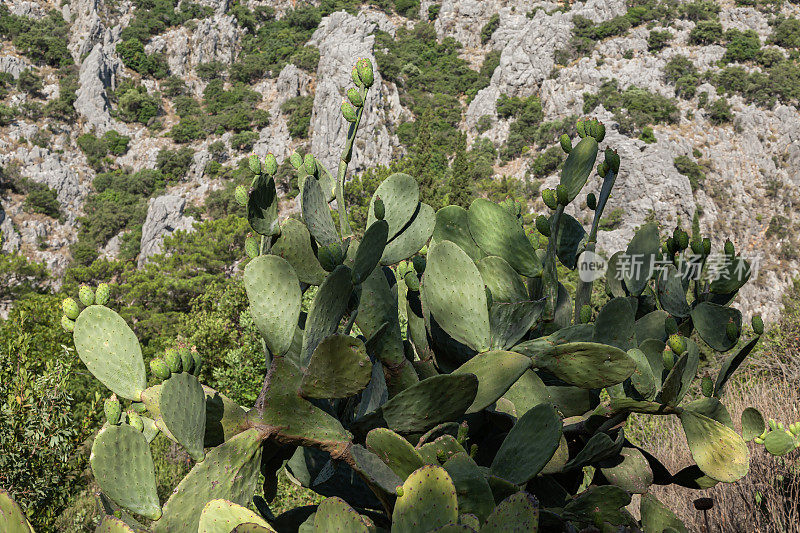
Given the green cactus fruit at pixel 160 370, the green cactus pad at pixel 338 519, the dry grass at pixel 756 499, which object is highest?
the green cactus fruit at pixel 160 370

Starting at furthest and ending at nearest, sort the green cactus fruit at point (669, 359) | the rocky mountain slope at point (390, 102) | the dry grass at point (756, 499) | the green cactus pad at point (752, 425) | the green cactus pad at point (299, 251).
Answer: the rocky mountain slope at point (390, 102) → the dry grass at point (756, 499) → the green cactus pad at point (752, 425) → the green cactus pad at point (299, 251) → the green cactus fruit at point (669, 359)

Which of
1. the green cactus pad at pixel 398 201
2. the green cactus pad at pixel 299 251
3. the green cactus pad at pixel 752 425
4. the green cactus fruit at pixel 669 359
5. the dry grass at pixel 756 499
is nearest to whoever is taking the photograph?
the green cactus fruit at pixel 669 359

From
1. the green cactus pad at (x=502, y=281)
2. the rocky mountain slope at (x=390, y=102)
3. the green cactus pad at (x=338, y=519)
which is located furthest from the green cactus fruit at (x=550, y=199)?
the rocky mountain slope at (x=390, y=102)

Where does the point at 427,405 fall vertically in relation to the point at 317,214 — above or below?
below

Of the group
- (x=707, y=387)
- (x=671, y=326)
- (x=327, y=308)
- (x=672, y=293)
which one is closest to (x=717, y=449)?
(x=707, y=387)

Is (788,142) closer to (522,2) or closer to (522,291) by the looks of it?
(522,2)

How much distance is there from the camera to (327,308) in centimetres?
75

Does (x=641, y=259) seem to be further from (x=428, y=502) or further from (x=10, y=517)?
(x=10, y=517)

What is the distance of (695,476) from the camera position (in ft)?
3.59

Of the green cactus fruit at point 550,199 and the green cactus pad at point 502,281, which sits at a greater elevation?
the green cactus fruit at point 550,199

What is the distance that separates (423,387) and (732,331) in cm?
68

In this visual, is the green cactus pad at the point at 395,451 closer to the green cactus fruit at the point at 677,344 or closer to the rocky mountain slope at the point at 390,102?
the green cactus fruit at the point at 677,344

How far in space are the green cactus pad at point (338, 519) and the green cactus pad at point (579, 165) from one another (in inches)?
29.1

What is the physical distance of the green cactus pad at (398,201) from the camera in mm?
1092
